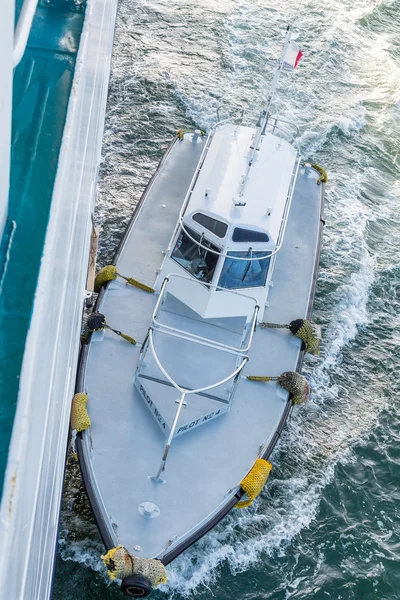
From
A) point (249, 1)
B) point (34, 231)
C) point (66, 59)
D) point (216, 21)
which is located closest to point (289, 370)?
point (66, 59)

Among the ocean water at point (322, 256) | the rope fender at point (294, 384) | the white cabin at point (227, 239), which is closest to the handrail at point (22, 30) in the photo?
the white cabin at point (227, 239)

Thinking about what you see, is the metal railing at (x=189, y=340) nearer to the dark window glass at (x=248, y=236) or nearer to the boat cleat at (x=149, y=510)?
the boat cleat at (x=149, y=510)

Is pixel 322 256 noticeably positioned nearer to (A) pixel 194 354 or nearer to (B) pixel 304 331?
(B) pixel 304 331

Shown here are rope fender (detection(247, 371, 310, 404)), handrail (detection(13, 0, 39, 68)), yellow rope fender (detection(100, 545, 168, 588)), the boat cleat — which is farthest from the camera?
rope fender (detection(247, 371, 310, 404))

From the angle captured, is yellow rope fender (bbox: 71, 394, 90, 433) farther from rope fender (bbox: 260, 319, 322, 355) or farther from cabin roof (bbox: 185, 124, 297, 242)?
cabin roof (bbox: 185, 124, 297, 242)

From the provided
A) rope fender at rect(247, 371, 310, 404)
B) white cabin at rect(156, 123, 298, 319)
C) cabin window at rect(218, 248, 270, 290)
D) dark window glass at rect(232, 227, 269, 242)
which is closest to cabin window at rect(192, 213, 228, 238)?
white cabin at rect(156, 123, 298, 319)

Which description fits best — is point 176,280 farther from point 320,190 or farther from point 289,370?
point 320,190
